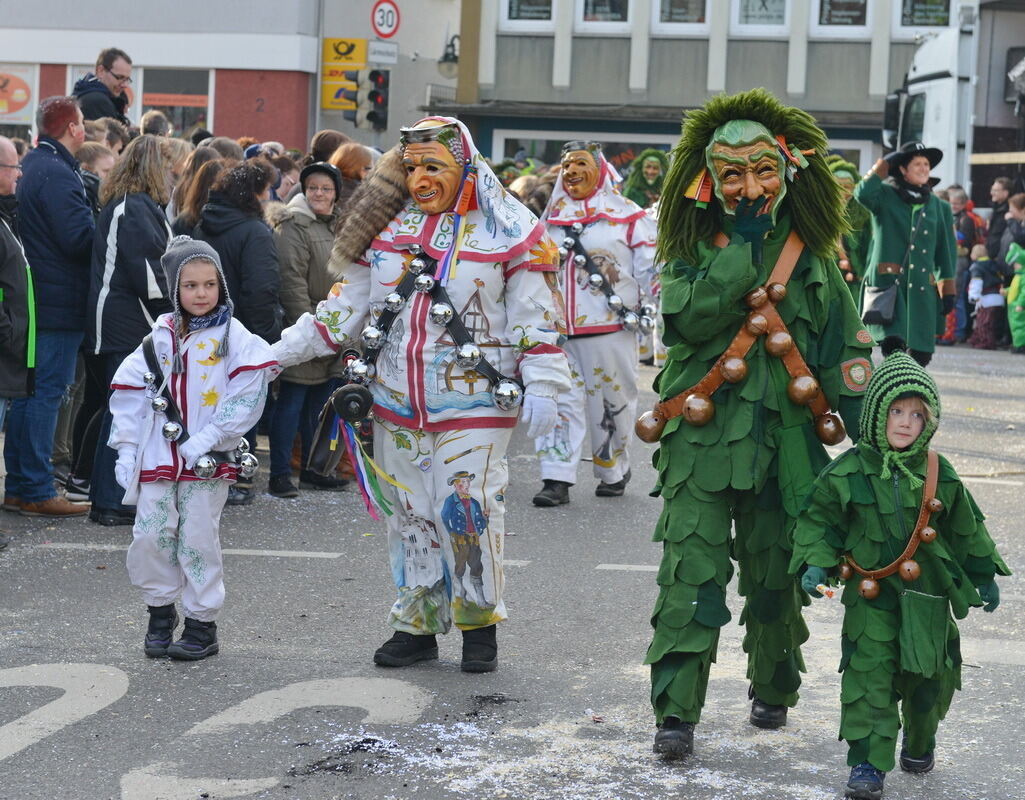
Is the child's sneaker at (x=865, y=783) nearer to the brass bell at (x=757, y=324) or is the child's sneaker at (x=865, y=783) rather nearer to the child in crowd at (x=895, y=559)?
the child in crowd at (x=895, y=559)

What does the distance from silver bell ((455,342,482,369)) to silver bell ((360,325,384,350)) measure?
0.29 meters

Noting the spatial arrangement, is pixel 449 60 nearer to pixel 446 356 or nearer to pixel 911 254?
pixel 911 254

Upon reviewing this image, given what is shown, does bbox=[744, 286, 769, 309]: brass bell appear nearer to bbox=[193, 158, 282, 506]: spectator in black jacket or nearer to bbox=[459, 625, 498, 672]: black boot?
bbox=[459, 625, 498, 672]: black boot

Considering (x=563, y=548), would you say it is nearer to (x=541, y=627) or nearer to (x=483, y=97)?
(x=541, y=627)

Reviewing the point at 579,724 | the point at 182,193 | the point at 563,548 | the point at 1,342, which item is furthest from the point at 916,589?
the point at 182,193

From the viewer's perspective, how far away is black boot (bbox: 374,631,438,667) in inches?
243

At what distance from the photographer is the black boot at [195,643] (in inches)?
245

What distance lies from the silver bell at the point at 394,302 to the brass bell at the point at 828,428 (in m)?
1.57

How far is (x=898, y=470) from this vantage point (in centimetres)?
493

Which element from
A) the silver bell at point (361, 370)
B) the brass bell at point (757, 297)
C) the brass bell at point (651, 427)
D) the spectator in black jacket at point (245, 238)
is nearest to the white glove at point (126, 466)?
the silver bell at point (361, 370)

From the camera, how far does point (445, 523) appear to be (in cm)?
607

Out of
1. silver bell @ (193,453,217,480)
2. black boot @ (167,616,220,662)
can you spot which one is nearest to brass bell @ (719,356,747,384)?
silver bell @ (193,453,217,480)

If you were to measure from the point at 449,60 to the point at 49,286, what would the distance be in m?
25.2

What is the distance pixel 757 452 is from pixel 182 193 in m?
5.17
